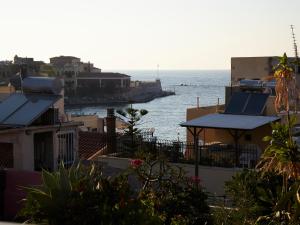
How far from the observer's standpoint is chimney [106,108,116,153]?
18.1 meters

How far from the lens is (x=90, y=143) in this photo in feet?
67.4

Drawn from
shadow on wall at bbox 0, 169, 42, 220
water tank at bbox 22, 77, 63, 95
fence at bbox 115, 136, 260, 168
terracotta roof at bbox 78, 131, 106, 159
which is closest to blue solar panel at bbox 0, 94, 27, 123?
water tank at bbox 22, 77, 63, 95

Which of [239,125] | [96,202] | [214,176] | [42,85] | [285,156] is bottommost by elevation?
[214,176]

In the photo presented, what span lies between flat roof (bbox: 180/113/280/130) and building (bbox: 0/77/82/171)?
4396 mm

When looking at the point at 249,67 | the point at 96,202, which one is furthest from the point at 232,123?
the point at 249,67

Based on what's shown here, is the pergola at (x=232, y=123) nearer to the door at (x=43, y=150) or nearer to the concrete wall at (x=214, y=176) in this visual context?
the concrete wall at (x=214, y=176)

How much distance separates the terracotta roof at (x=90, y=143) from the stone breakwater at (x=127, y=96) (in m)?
111

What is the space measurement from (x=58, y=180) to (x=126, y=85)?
6019 inches

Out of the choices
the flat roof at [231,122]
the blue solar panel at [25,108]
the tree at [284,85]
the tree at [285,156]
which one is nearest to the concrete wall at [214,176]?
the flat roof at [231,122]

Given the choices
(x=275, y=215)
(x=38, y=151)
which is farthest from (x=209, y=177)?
(x=275, y=215)

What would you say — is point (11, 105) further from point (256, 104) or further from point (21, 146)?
point (256, 104)

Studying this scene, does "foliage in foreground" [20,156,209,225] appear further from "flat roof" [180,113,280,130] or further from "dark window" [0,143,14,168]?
"flat roof" [180,113,280,130]

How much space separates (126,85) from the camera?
15875 cm

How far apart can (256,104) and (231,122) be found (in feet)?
7.53
